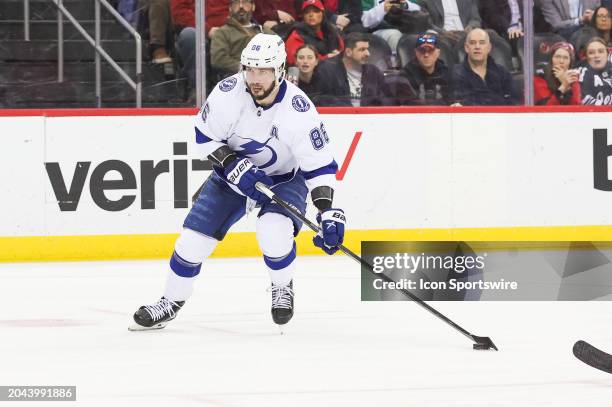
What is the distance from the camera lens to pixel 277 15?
8.41 m

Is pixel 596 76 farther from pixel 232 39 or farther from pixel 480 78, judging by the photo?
pixel 232 39

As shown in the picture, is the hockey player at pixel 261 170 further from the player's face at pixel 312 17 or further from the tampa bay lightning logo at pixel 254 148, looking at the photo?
the player's face at pixel 312 17

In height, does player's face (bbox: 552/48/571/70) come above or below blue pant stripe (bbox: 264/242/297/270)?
above

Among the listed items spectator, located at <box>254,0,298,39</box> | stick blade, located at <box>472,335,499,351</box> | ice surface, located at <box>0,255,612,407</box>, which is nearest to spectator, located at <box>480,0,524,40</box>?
spectator, located at <box>254,0,298,39</box>

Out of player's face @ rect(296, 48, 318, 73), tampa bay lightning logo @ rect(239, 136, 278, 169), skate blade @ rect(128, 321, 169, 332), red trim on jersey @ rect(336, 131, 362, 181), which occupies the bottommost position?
skate blade @ rect(128, 321, 169, 332)

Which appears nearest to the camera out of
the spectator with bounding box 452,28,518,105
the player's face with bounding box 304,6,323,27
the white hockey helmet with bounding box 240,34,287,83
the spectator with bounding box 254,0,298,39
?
the white hockey helmet with bounding box 240,34,287,83

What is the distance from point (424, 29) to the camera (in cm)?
861

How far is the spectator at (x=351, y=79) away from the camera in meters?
8.50

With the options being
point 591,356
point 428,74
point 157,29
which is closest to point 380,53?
point 428,74

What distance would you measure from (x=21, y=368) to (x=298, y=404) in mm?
1132

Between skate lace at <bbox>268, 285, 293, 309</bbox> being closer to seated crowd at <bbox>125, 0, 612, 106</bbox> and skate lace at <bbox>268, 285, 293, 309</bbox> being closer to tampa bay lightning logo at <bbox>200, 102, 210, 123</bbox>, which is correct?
tampa bay lightning logo at <bbox>200, 102, 210, 123</bbox>

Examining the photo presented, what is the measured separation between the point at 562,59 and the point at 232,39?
2247 mm

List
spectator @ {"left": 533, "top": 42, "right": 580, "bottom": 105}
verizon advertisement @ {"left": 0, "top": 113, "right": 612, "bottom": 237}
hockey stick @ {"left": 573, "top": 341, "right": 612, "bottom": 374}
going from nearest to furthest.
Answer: hockey stick @ {"left": 573, "top": 341, "right": 612, "bottom": 374} → verizon advertisement @ {"left": 0, "top": 113, "right": 612, "bottom": 237} → spectator @ {"left": 533, "top": 42, "right": 580, "bottom": 105}

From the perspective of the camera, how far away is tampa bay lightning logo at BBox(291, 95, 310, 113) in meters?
5.19
